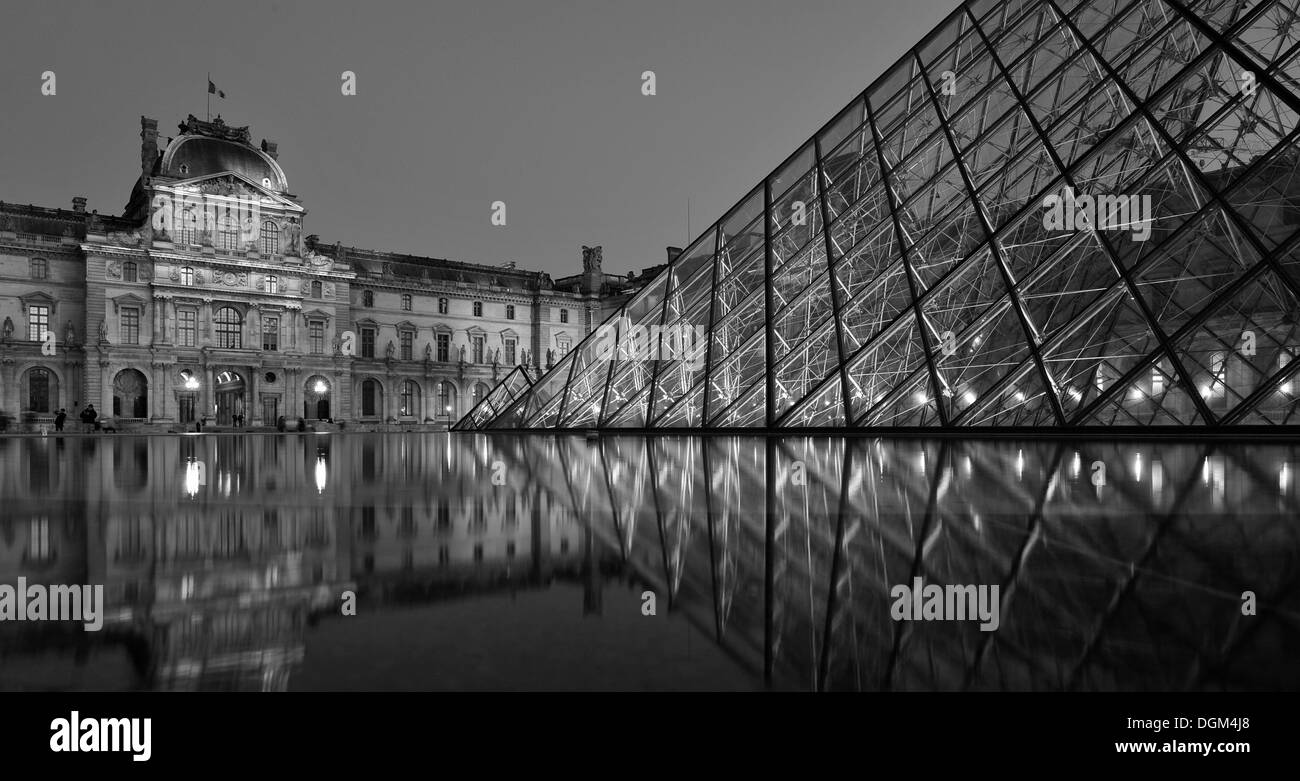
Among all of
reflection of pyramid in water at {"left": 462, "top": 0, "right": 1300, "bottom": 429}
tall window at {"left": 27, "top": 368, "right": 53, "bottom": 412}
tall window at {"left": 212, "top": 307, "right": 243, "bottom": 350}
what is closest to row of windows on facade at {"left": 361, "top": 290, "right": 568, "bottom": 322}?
tall window at {"left": 212, "top": 307, "right": 243, "bottom": 350}

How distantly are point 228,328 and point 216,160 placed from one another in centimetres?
1030

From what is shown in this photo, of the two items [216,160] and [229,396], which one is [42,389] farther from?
[216,160]

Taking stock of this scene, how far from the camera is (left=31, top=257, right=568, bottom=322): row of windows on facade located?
145 ft

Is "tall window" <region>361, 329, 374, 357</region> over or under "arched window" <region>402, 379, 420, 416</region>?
over

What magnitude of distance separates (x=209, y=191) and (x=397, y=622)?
174 feet

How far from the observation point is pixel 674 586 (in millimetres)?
2756

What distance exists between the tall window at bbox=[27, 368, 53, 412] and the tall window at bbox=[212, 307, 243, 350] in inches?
354

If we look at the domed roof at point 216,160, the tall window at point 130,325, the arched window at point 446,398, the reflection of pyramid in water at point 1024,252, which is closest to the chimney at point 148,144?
the domed roof at point 216,160

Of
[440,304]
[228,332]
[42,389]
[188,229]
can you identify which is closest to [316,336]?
[228,332]

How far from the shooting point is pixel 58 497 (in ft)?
20.3

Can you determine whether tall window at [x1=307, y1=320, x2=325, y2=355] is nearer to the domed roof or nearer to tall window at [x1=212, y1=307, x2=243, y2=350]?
tall window at [x1=212, y1=307, x2=243, y2=350]
